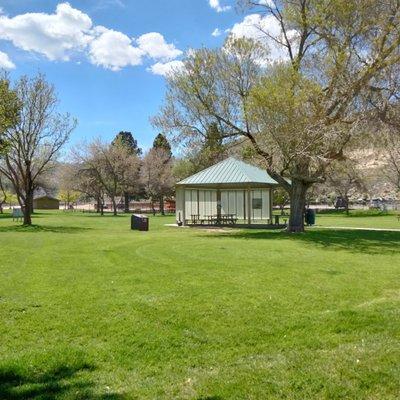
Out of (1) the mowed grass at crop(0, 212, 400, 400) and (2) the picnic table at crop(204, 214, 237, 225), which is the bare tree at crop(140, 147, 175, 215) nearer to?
(2) the picnic table at crop(204, 214, 237, 225)

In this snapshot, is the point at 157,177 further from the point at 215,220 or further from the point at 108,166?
the point at 215,220

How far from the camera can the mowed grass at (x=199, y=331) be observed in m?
4.63

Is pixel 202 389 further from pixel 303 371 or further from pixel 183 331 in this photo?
pixel 183 331

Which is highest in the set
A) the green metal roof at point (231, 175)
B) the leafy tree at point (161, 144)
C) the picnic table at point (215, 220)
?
the leafy tree at point (161, 144)

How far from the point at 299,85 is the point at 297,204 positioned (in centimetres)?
632

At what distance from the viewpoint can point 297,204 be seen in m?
23.0

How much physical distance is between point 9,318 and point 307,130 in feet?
43.7

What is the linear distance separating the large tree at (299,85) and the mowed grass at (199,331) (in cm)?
819

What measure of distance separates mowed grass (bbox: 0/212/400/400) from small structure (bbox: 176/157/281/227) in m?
18.3

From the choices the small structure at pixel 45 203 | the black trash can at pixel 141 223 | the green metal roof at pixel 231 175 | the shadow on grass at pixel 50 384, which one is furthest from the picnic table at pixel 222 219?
the small structure at pixel 45 203

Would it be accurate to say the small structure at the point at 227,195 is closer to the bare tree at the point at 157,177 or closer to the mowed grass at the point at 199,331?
the mowed grass at the point at 199,331

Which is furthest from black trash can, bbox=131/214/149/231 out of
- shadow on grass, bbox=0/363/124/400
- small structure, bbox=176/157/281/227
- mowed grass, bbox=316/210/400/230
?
shadow on grass, bbox=0/363/124/400

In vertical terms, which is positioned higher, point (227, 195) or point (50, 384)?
point (227, 195)

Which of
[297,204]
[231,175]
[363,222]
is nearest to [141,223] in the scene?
[231,175]
